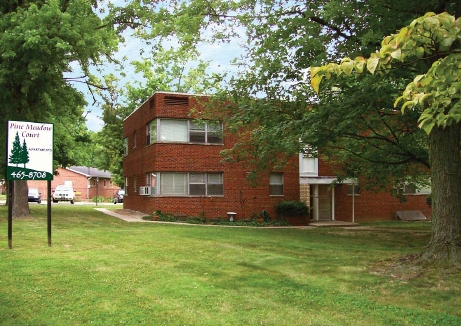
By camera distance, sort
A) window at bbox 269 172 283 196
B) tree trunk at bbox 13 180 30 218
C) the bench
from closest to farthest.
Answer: tree trunk at bbox 13 180 30 218
window at bbox 269 172 283 196
the bench

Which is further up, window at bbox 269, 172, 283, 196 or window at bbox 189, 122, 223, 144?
window at bbox 189, 122, 223, 144

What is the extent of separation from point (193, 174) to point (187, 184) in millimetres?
590

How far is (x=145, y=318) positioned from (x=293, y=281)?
2894 millimetres

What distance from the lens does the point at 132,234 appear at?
548 inches

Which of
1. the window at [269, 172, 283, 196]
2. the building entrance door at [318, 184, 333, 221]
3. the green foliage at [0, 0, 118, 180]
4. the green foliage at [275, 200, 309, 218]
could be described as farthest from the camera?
the building entrance door at [318, 184, 333, 221]

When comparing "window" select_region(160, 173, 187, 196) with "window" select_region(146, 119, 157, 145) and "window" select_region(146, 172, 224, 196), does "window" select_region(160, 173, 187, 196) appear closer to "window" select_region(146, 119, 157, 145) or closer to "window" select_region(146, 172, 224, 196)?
"window" select_region(146, 172, 224, 196)

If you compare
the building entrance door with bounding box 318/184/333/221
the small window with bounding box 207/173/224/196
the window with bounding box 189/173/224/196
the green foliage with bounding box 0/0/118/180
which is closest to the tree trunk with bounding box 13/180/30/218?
the green foliage with bounding box 0/0/118/180

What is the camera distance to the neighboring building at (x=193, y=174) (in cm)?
2192

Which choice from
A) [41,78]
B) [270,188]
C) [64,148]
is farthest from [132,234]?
[64,148]

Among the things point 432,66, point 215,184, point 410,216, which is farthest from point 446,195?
point 410,216

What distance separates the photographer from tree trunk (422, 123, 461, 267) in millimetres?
8391

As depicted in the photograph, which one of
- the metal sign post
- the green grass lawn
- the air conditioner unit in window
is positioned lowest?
the green grass lawn

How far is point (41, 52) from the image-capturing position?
15797mm

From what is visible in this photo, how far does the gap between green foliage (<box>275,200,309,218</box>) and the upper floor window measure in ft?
14.9
